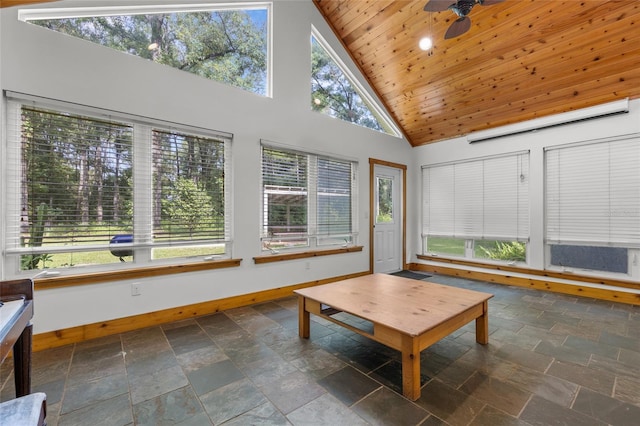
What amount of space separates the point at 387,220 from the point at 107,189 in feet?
14.0

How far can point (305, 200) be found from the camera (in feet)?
13.3

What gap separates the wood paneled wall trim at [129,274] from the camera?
92.1 inches

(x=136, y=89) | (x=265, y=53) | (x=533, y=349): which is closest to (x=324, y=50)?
(x=265, y=53)

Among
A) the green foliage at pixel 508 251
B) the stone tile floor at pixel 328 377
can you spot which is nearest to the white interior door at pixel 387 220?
the green foliage at pixel 508 251

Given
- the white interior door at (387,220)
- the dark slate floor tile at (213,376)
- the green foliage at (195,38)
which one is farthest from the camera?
the white interior door at (387,220)

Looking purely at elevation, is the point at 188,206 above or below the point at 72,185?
below

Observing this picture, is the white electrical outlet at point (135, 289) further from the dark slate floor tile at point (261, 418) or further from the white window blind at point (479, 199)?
the white window blind at point (479, 199)

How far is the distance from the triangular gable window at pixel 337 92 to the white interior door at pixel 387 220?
92 cm

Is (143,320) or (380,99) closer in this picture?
(143,320)

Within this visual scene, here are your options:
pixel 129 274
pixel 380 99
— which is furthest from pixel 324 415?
pixel 380 99

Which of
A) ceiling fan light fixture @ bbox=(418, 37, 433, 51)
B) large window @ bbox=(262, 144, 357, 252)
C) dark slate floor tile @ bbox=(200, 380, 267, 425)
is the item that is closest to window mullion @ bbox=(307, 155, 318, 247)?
large window @ bbox=(262, 144, 357, 252)

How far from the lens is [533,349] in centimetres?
231

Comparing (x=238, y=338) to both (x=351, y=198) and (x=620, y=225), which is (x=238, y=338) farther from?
(x=620, y=225)

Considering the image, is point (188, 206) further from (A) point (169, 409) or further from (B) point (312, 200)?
(A) point (169, 409)
